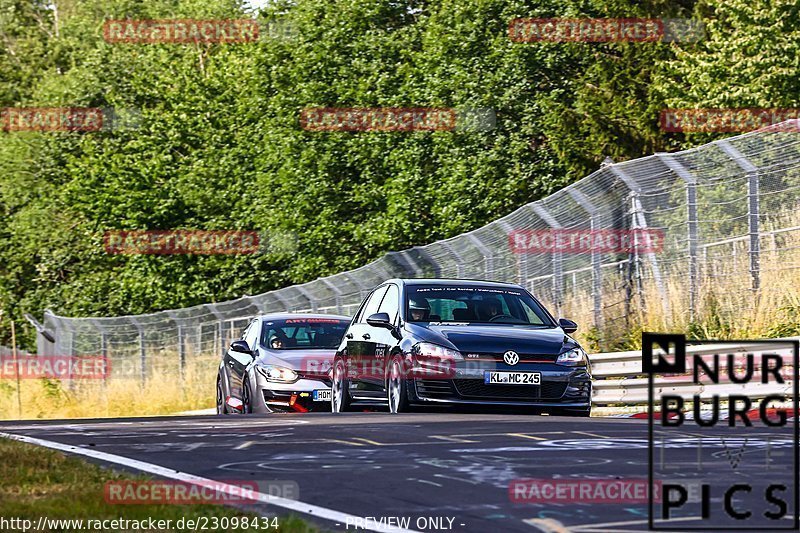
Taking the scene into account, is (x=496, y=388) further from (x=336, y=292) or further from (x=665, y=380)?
(x=336, y=292)

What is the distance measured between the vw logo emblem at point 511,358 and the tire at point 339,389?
2.78m

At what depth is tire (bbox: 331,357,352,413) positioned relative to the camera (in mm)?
16688

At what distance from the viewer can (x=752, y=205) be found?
1800 centimetres

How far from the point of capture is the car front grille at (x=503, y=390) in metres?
14.3

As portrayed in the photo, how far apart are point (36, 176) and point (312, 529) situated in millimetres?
60909

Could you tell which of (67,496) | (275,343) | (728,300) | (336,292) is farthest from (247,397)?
(67,496)

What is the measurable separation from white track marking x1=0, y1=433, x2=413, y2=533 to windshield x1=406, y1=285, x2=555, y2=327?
4.70 metres

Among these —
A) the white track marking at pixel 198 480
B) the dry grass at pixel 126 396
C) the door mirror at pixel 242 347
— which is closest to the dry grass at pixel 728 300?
the door mirror at pixel 242 347

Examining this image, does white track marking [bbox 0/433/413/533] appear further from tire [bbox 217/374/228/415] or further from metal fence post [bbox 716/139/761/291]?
metal fence post [bbox 716/139/761/291]

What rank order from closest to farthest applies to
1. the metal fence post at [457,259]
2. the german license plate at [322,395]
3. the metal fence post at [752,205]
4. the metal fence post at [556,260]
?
the metal fence post at [752,205] → the german license plate at [322,395] → the metal fence post at [556,260] → the metal fence post at [457,259]

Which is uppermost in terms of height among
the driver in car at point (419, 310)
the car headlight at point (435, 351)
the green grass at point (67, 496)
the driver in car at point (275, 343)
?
the driver in car at point (419, 310)

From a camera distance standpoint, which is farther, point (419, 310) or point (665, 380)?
point (665, 380)

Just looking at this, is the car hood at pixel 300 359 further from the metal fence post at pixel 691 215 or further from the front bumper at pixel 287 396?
the metal fence post at pixel 691 215

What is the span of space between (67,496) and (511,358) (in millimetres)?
6766
